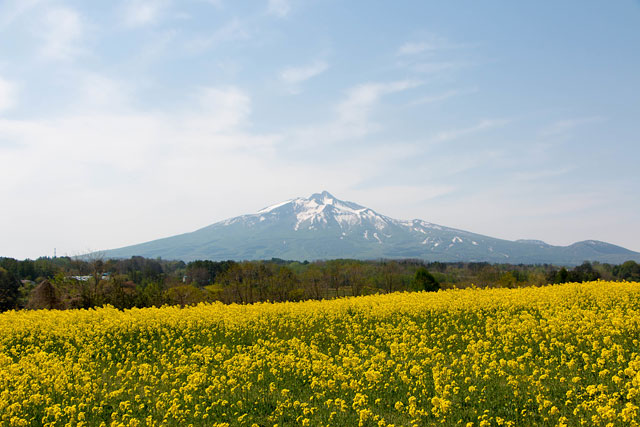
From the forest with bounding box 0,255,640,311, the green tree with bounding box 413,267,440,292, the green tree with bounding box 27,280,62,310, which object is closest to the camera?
the forest with bounding box 0,255,640,311

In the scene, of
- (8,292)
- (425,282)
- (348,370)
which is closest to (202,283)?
(8,292)

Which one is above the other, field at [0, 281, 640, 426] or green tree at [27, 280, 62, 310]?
field at [0, 281, 640, 426]

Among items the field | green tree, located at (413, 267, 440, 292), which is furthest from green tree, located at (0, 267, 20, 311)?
green tree, located at (413, 267, 440, 292)

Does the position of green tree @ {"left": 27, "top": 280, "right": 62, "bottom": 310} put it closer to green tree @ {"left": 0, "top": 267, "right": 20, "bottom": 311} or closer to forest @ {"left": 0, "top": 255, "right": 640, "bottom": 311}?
forest @ {"left": 0, "top": 255, "right": 640, "bottom": 311}

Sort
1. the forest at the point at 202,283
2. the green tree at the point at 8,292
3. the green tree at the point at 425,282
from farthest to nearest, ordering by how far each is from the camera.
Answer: the green tree at the point at 8,292 → the green tree at the point at 425,282 → the forest at the point at 202,283

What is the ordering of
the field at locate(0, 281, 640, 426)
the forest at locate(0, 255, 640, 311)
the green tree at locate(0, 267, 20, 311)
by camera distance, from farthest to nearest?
the green tree at locate(0, 267, 20, 311) < the forest at locate(0, 255, 640, 311) < the field at locate(0, 281, 640, 426)

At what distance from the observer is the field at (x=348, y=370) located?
8383mm

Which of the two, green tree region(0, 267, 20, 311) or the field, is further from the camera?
green tree region(0, 267, 20, 311)

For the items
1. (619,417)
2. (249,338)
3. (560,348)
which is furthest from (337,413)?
(249,338)

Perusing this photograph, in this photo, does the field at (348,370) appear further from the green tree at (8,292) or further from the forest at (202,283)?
the green tree at (8,292)

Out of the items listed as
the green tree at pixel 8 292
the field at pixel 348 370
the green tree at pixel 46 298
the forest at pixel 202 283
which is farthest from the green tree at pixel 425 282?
the green tree at pixel 8 292

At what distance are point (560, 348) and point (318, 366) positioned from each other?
604cm

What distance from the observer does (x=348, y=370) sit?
10641 millimetres

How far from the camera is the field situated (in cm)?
838
